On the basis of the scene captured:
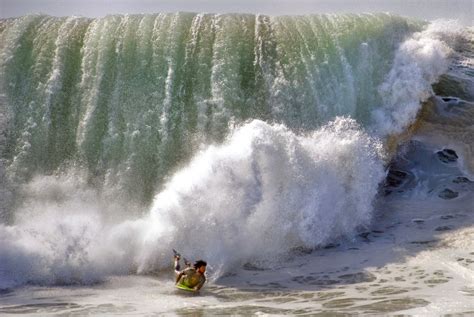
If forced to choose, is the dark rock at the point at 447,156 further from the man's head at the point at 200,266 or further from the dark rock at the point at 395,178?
the man's head at the point at 200,266

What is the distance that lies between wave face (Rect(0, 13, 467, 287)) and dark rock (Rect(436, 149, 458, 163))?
2.44 feet

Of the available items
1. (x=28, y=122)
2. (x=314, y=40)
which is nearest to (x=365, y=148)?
(x=314, y=40)

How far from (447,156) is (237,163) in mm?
3866

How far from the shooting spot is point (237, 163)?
412 inches

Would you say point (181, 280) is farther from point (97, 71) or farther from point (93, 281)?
point (97, 71)

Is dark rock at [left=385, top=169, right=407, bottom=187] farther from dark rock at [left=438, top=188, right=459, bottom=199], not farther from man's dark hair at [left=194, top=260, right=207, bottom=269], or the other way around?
man's dark hair at [left=194, top=260, right=207, bottom=269]

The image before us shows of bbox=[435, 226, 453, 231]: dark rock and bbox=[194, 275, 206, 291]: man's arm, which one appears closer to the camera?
bbox=[194, 275, 206, 291]: man's arm

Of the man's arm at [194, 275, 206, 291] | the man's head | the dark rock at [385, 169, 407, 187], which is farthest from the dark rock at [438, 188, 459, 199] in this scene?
the man's arm at [194, 275, 206, 291]

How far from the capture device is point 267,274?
949 cm

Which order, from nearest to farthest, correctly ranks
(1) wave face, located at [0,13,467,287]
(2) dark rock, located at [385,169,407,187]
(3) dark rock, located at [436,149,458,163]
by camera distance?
1. (1) wave face, located at [0,13,467,287]
2. (2) dark rock, located at [385,169,407,187]
3. (3) dark rock, located at [436,149,458,163]

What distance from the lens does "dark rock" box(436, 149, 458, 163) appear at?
40.2 ft

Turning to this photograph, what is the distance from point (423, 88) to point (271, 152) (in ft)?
11.3

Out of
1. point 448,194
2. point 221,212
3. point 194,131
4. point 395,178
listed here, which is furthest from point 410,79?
point 221,212

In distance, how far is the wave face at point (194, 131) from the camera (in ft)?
32.8
